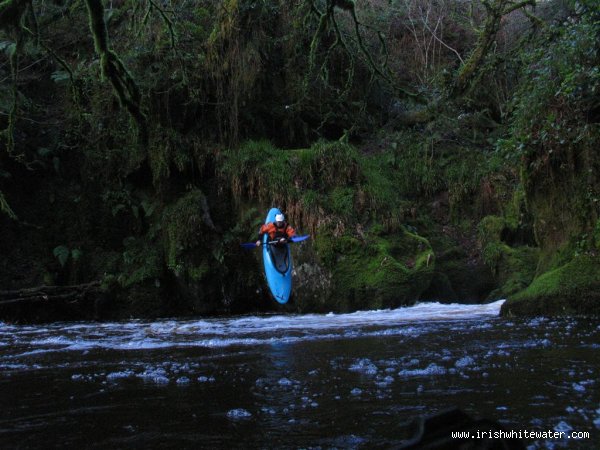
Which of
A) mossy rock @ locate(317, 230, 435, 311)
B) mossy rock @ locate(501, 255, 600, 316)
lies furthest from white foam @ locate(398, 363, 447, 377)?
mossy rock @ locate(317, 230, 435, 311)

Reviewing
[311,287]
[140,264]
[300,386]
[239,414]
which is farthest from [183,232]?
[239,414]

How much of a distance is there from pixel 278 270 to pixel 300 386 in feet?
Answer: 18.1

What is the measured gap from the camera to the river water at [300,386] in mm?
2912

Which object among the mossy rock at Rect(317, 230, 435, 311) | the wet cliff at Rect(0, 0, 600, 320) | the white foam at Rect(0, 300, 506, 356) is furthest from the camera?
the wet cliff at Rect(0, 0, 600, 320)

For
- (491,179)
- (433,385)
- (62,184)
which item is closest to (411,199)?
Result: (491,179)

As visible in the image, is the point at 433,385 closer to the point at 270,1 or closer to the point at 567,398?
the point at 567,398

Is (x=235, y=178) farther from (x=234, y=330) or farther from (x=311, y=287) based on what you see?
(x=234, y=330)

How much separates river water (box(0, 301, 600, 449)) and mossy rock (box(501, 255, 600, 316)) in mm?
528

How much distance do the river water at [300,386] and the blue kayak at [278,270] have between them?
247cm

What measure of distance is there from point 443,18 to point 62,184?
11.7m

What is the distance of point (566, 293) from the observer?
705cm

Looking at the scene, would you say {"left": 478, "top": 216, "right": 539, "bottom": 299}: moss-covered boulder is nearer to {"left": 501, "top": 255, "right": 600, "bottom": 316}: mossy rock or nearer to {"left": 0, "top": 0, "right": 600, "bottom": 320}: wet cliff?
{"left": 0, "top": 0, "right": 600, "bottom": 320}: wet cliff

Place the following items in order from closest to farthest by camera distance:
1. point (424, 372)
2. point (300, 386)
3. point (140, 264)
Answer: point (300, 386)
point (424, 372)
point (140, 264)

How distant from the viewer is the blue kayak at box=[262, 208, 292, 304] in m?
9.30
